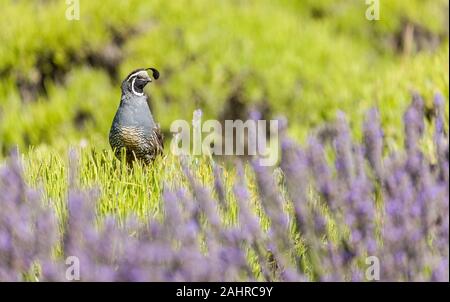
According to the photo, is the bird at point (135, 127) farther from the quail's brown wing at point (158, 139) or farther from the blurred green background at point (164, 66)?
the blurred green background at point (164, 66)

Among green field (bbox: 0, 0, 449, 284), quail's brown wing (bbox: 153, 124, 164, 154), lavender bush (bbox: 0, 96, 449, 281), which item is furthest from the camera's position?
green field (bbox: 0, 0, 449, 284)

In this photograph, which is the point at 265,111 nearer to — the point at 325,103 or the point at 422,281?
the point at 325,103

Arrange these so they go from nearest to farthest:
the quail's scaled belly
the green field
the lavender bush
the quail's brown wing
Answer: the lavender bush
the quail's scaled belly
the quail's brown wing
the green field

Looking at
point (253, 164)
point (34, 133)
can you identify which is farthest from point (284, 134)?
point (34, 133)

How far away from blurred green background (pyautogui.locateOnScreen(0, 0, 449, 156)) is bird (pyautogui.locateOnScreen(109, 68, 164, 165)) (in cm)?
289

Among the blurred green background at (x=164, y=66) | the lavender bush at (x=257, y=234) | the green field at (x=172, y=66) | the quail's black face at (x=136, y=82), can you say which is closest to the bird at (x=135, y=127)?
the quail's black face at (x=136, y=82)

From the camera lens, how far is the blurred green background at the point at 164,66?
6.51m

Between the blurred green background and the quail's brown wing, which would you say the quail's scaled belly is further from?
the blurred green background

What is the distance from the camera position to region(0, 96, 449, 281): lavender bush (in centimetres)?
222

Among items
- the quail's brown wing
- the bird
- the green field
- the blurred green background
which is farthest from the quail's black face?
the blurred green background

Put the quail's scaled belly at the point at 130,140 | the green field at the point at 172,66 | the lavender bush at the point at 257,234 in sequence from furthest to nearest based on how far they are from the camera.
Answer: the green field at the point at 172,66 < the quail's scaled belly at the point at 130,140 < the lavender bush at the point at 257,234

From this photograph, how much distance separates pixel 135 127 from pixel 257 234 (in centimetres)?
92

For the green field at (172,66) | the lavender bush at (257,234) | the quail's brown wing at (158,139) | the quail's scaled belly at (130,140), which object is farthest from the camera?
the green field at (172,66)

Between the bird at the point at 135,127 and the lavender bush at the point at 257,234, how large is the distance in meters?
0.59
